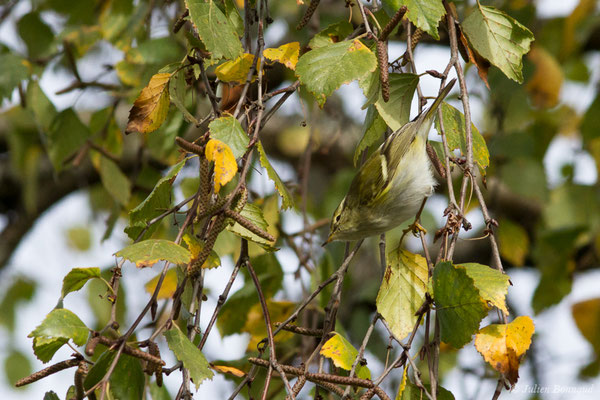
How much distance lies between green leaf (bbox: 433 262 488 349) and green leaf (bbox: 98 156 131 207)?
4.58ft

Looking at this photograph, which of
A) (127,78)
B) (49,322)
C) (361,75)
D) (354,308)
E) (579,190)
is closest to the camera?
(49,322)

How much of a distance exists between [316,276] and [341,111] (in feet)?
6.65

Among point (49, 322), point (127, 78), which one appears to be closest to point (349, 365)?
point (49, 322)

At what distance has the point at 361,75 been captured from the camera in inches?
46.9

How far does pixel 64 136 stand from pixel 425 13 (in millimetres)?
1462

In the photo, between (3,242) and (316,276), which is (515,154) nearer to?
(316,276)

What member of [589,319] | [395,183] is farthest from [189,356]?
[589,319]

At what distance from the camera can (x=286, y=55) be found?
4.60 feet

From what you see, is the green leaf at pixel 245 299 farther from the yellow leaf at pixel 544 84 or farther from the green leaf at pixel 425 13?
the yellow leaf at pixel 544 84

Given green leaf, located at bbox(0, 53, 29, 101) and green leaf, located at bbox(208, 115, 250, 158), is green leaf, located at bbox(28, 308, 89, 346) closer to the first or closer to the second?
green leaf, located at bbox(208, 115, 250, 158)

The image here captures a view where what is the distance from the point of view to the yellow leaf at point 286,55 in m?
1.37

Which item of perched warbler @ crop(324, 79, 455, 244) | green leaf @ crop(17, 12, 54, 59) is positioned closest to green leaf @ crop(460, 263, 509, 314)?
perched warbler @ crop(324, 79, 455, 244)

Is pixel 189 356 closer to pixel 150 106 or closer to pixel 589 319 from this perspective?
pixel 150 106

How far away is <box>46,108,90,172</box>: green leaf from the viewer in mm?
2238
